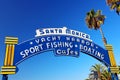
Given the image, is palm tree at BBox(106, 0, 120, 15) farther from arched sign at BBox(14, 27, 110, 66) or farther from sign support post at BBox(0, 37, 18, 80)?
sign support post at BBox(0, 37, 18, 80)

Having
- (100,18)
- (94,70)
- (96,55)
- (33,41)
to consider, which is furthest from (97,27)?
(33,41)

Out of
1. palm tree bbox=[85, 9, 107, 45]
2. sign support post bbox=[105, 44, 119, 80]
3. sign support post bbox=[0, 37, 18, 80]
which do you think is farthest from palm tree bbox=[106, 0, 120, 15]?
sign support post bbox=[0, 37, 18, 80]

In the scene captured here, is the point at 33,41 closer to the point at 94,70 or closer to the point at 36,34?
the point at 36,34

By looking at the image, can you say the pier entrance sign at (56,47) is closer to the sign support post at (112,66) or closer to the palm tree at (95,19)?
the sign support post at (112,66)

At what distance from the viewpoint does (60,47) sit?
16547 mm

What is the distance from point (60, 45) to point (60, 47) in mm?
149

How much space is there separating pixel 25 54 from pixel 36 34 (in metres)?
1.72

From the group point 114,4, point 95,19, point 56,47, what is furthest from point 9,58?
point 95,19

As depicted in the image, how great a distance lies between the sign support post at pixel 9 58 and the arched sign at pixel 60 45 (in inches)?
10.8

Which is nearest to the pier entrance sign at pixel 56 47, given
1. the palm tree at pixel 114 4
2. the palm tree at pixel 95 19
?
the palm tree at pixel 114 4

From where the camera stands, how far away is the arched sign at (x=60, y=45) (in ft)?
50.4

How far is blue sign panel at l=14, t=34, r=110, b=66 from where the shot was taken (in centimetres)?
1529

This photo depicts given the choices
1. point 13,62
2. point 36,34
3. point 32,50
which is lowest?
point 13,62

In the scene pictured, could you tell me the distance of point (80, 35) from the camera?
17703 mm
